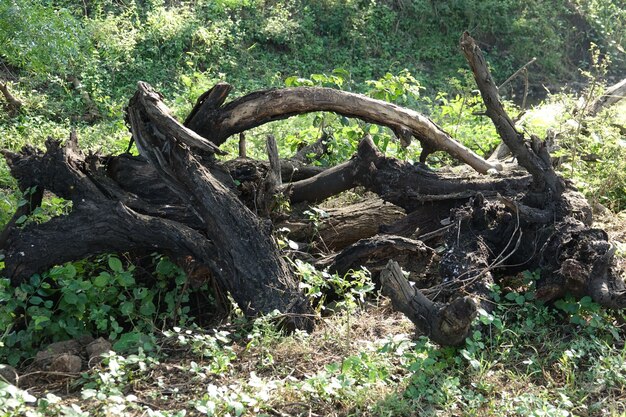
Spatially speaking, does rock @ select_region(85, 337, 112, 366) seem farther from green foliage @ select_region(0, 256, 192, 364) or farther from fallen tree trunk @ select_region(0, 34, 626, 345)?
fallen tree trunk @ select_region(0, 34, 626, 345)

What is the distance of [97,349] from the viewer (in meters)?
4.21

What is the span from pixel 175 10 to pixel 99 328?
8465mm

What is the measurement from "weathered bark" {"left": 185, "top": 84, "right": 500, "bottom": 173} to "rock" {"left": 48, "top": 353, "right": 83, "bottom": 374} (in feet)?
6.88

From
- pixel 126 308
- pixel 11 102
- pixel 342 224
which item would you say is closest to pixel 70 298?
pixel 126 308

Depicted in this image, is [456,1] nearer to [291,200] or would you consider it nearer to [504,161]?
[504,161]

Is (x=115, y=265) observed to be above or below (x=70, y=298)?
above

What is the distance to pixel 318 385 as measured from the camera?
3.75 meters

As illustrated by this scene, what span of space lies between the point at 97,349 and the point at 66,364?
21 centimetres

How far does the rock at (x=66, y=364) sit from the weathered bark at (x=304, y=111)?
2.10 meters

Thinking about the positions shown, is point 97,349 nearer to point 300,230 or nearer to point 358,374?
point 358,374

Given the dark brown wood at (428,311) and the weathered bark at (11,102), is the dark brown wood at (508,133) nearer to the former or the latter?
the dark brown wood at (428,311)

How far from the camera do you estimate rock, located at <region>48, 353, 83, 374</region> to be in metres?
4.03

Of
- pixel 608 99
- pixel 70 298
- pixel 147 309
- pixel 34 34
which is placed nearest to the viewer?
pixel 70 298

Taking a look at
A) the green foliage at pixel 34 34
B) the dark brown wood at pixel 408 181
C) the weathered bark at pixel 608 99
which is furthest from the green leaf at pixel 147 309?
the weathered bark at pixel 608 99
